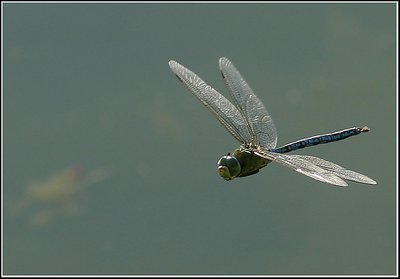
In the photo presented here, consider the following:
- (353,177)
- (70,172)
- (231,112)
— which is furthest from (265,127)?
(70,172)

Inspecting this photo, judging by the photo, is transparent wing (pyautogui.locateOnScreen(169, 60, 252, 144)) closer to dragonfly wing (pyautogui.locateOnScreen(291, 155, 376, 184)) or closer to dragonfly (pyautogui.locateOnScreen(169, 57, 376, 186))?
dragonfly (pyautogui.locateOnScreen(169, 57, 376, 186))

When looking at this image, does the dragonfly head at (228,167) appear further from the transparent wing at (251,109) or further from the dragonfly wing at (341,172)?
the transparent wing at (251,109)

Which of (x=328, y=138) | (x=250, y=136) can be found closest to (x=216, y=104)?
(x=250, y=136)

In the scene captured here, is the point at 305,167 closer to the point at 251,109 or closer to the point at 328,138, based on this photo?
the point at 328,138

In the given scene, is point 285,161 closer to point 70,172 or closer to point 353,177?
point 353,177

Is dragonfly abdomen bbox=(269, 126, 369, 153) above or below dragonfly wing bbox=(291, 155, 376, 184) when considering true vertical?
above

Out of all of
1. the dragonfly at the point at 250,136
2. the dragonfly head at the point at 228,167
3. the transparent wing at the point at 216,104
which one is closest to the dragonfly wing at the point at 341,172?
the dragonfly at the point at 250,136

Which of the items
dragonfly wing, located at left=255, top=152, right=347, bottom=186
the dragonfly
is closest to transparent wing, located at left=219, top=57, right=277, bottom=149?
the dragonfly
